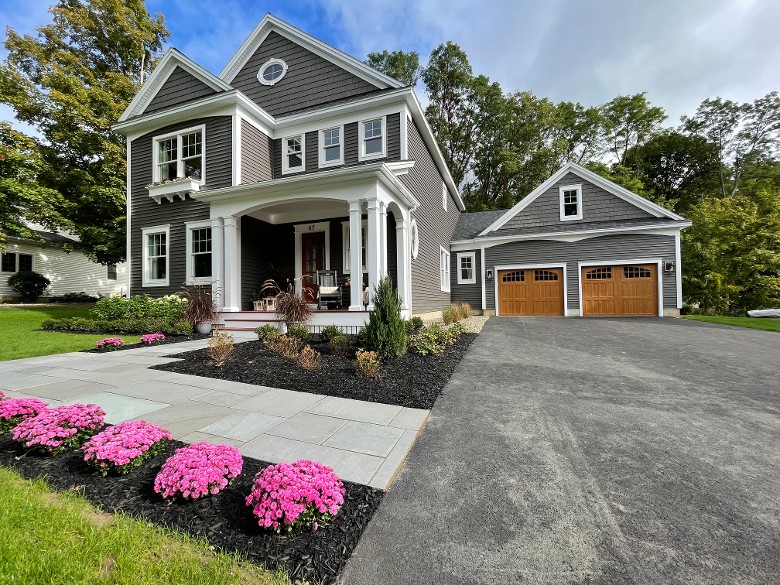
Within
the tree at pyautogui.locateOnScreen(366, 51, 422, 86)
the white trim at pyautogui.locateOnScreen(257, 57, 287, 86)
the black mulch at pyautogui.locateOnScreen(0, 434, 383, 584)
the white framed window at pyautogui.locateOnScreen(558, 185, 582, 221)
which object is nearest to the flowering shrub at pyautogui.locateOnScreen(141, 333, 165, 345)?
the black mulch at pyautogui.locateOnScreen(0, 434, 383, 584)

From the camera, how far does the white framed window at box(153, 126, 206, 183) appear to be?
429 inches

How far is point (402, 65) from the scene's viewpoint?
2470 centimetres

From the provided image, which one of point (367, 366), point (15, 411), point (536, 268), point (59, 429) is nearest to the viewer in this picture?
point (59, 429)

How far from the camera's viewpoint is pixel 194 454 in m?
2.14

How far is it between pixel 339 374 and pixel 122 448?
2.63 m

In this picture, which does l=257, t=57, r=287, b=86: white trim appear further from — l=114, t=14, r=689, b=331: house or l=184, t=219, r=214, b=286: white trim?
l=184, t=219, r=214, b=286: white trim

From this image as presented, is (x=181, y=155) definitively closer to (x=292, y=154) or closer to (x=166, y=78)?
(x=166, y=78)

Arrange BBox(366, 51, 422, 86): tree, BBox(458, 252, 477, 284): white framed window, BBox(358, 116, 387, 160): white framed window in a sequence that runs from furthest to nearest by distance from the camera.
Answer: BBox(366, 51, 422, 86): tree < BBox(458, 252, 477, 284): white framed window < BBox(358, 116, 387, 160): white framed window

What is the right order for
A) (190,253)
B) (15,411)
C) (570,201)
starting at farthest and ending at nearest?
(570,201), (190,253), (15,411)

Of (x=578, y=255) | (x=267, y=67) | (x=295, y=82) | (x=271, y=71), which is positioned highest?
(x=267, y=67)

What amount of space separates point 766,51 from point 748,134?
67.3 ft

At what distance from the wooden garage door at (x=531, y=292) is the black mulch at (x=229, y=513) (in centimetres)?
1427

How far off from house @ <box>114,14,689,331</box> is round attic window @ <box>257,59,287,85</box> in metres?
0.04

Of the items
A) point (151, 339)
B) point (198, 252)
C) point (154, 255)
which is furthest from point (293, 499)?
point (154, 255)
